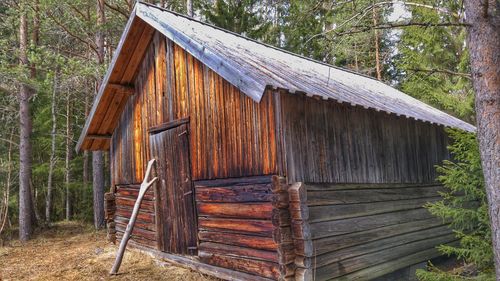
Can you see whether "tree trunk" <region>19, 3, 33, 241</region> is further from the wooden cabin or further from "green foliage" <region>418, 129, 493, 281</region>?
"green foliage" <region>418, 129, 493, 281</region>

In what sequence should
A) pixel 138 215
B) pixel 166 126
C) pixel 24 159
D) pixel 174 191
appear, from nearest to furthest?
pixel 174 191, pixel 166 126, pixel 138 215, pixel 24 159

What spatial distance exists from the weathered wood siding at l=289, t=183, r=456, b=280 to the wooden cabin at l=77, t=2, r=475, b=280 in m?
0.02

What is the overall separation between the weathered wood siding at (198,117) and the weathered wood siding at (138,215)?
36cm

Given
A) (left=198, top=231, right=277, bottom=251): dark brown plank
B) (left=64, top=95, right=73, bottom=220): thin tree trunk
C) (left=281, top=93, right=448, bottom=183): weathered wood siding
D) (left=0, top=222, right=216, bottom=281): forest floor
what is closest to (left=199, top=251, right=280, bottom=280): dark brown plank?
(left=198, top=231, right=277, bottom=251): dark brown plank

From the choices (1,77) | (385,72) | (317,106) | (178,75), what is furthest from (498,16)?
(385,72)

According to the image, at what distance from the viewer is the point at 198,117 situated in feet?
25.8

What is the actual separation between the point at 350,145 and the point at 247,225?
237cm

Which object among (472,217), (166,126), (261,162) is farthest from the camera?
(166,126)

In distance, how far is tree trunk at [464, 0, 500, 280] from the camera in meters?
5.02

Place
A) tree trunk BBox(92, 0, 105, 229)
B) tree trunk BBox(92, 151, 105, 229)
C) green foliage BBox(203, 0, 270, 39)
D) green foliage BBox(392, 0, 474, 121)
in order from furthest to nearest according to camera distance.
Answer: green foliage BBox(203, 0, 270, 39) → green foliage BBox(392, 0, 474, 121) → tree trunk BBox(92, 151, 105, 229) → tree trunk BBox(92, 0, 105, 229)

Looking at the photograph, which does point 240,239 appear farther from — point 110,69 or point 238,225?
point 110,69

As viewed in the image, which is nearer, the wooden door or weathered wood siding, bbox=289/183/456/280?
weathered wood siding, bbox=289/183/456/280

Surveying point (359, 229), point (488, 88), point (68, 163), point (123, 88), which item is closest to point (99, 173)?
point (68, 163)

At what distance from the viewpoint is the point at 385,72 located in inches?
921
